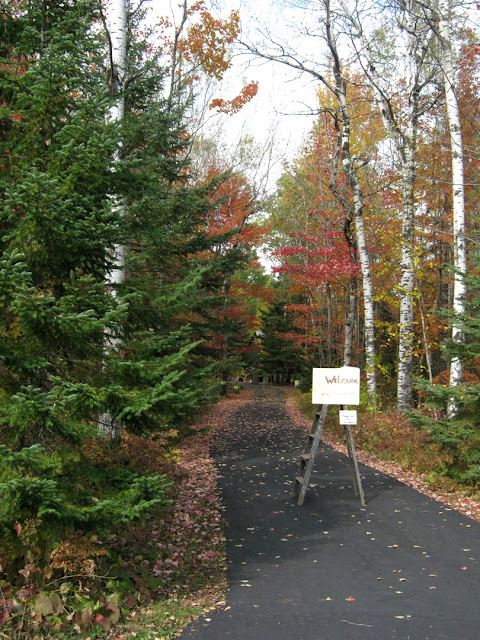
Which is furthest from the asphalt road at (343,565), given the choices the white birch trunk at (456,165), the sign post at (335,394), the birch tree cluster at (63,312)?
the white birch trunk at (456,165)

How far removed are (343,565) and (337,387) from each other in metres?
3.28

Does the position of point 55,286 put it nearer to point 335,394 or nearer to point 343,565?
point 343,565

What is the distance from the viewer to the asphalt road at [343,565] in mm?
4109

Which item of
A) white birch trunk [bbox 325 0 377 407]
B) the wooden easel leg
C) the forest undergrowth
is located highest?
white birch trunk [bbox 325 0 377 407]

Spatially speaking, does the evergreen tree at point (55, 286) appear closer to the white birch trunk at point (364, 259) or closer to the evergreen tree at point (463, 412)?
the evergreen tree at point (463, 412)

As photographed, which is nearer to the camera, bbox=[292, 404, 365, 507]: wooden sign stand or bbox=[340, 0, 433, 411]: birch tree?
bbox=[292, 404, 365, 507]: wooden sign stand

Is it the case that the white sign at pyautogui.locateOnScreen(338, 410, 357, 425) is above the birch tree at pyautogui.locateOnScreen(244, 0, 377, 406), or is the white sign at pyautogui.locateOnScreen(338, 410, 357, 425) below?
below

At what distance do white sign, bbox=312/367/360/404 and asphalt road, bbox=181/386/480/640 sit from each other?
1.58 meters

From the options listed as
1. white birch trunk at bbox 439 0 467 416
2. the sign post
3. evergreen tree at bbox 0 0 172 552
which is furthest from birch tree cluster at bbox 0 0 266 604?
white birch trunk at bbox 439 0 467 416

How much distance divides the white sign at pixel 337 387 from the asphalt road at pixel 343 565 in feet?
5.17

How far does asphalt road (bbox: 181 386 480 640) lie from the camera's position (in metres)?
4.11

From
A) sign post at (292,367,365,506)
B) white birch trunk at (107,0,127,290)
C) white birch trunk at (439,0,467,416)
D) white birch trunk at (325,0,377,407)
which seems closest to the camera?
sign post at (292,367,365,506)

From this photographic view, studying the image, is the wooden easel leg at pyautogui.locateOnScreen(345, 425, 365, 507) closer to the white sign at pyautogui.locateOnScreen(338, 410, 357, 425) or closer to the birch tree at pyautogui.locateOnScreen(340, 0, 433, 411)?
the white sign at pyautogui.locateOnScreen(338, 410, 357, 425)

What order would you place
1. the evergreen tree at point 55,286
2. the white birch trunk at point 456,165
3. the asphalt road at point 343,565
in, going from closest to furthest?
the evergreen tree at point 55,286, the asphalt road at point 343,565, the white birch trunk at point 456,165
